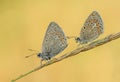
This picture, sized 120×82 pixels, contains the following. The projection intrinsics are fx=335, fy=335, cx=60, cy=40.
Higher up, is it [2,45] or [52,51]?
[2,45]

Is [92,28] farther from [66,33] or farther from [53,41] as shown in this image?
[66,33]

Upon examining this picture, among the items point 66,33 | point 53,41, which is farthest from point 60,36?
point 66,33

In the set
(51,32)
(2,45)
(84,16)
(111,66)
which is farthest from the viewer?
(2,45)

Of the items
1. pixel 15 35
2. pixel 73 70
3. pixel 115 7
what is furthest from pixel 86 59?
pixel 15 35

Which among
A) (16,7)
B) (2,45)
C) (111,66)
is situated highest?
(16,7)

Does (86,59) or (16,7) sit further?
(16,7)

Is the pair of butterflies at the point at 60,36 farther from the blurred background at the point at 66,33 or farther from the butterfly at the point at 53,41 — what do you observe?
the blurred background at the point at 66,33

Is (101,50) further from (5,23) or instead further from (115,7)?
→ (5,23)

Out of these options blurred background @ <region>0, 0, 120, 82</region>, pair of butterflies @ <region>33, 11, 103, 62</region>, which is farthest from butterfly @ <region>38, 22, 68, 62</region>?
blurred background @ <region>0, 0, 120, 82</region>

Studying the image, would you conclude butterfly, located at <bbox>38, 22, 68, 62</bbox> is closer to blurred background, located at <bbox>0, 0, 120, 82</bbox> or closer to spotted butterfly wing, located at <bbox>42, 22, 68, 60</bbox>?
spotted butterfly wing, located at <bbox>42, 22, 68, 60</bbox>
